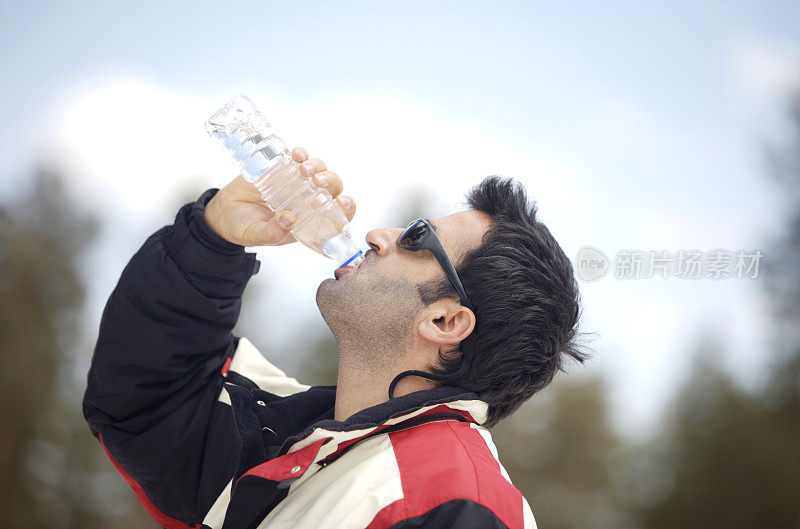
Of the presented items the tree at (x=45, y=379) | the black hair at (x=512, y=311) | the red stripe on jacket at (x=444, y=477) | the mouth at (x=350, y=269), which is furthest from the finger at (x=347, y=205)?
the tree at (x=45, y=379)

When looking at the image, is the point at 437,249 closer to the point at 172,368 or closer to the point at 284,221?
the point at 284,221

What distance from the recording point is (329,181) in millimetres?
1755

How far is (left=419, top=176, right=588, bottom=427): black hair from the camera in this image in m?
1.84

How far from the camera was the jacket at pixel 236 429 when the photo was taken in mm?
1394

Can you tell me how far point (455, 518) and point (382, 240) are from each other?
0.87 m

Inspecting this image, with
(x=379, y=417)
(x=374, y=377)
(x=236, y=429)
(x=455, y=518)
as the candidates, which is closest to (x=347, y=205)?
(x=374, y=377)

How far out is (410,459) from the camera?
1.47 meters

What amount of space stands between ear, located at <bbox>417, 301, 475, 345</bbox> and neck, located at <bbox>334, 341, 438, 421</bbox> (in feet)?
0.33

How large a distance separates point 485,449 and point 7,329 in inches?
213

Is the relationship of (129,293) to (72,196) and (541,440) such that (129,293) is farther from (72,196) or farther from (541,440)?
(541,440)

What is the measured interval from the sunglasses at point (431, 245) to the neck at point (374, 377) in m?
0.24

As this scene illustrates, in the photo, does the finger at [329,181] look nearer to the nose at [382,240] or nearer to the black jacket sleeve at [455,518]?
the nose at [382,240]

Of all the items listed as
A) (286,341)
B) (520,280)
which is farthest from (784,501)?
(520,280)

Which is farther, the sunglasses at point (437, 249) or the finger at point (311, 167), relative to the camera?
the sunglasses at point (437, 249)
